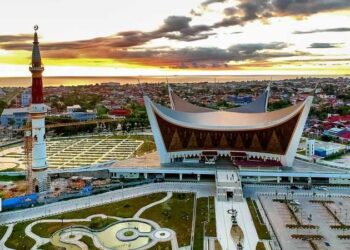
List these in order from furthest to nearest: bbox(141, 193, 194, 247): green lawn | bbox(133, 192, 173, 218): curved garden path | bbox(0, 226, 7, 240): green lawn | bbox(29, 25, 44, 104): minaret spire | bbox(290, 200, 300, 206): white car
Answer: bbox(29, 25, 44, 104): minaret spire, bbox(290, 200, 300, 206): white car, bbox(133, 192, 173, 218): curved garden path, bbox(0, 226, 7, 240): green lawn, bbox(141, 193, 194, 247): green lawn

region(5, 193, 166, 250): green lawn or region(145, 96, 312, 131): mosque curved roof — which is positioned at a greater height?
region(145, 96, 312, 131): mosque curved roof

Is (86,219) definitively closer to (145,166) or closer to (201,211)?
(201,211)

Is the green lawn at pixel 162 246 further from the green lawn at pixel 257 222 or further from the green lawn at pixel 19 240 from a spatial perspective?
the green lawn at pixel 19 240

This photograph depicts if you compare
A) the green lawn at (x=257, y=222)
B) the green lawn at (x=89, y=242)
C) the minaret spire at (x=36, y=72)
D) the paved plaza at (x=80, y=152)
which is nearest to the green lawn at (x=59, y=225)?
the green lawn at (x=89, y=242)

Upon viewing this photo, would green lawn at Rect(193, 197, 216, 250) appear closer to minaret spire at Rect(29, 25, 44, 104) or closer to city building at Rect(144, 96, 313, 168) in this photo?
city building at Rect(144, 96, 313, 168)

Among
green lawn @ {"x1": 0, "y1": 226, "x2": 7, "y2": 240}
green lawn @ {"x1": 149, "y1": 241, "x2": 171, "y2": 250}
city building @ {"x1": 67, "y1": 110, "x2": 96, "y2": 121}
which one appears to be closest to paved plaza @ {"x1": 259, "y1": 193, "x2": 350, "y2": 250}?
green lawn @ {"x1": 149, "y1": 241, "x2": 171, "y2": 250}

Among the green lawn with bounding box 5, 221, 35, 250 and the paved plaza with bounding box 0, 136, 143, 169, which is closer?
the green lawn with bounding box 5, 221, 35, 250

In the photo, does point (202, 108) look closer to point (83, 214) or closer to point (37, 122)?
point (37, 122)
